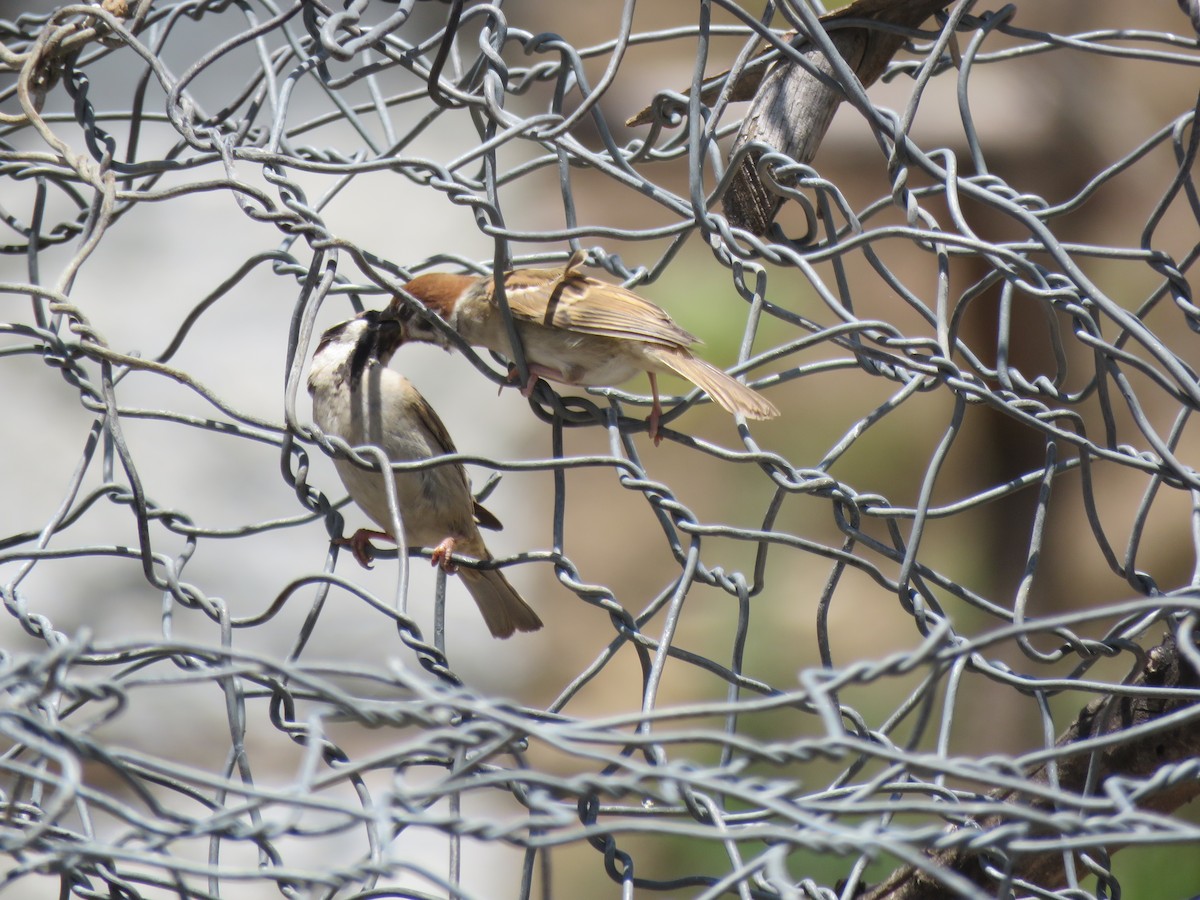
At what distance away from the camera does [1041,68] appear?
5773 millimetres

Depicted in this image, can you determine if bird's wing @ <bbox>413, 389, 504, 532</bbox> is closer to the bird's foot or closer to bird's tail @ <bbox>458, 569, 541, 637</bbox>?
bird's tail @ <bbox>458, 569, 541, 637</bbox>

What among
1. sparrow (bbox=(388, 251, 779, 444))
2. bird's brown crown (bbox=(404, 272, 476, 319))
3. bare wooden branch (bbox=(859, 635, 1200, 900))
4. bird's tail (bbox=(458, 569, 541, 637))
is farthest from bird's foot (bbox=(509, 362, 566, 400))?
bare wooden branch (bbox=(859, 635, 1200, 900))

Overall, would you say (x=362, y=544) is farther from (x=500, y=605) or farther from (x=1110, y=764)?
(x=1110, y=764)

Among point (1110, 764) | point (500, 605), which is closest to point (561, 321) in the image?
point (500, 605)

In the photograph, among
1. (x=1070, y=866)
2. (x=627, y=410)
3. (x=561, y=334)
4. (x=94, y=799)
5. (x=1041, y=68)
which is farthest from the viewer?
(x=1041, y=68)

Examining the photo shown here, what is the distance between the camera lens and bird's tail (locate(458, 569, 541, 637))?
2.48 metres

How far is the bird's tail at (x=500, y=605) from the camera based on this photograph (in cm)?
248

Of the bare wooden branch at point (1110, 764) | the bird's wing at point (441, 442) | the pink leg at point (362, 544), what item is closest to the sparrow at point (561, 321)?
the bird's wing at point (441, 442)

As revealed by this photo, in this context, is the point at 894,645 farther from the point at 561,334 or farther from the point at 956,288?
the point at 561,334

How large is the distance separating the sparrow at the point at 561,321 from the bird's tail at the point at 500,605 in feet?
1.49

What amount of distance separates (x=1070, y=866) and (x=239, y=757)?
1.05 metres

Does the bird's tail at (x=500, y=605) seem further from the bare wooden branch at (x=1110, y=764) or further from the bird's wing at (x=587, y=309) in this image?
the bare wooden branch at (x=1110, y=764)

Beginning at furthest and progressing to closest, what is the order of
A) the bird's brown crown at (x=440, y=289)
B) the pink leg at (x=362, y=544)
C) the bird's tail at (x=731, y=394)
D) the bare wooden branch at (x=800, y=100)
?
1. the bird's brown crown at (x=440, y=289)
2. the pink leg at (x=362, y=544)
3. the bird's tail at (x=731, y=394)
4. the bare wooden branch at (x=800, y=100)

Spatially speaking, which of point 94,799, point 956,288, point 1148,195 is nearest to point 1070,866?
point 94,799
